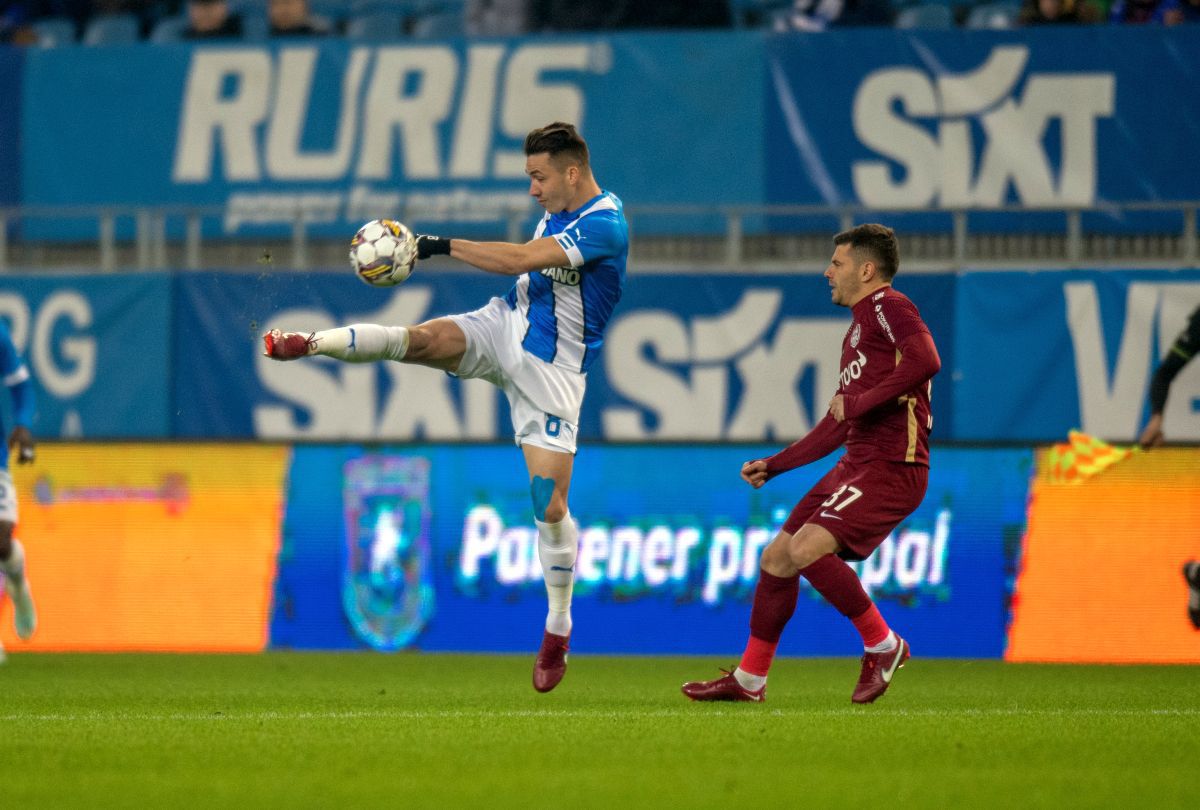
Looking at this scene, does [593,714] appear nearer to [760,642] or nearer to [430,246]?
[760,642]

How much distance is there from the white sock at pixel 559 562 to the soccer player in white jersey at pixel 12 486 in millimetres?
3347

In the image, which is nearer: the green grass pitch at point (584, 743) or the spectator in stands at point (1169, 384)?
the green grass pitch at point (584, 743)

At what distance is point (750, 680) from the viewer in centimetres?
770

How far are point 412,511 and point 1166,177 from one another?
20.4 feet

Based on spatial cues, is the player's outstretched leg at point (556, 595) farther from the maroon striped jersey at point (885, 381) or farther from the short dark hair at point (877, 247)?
the short dark hair at point (877, 247)

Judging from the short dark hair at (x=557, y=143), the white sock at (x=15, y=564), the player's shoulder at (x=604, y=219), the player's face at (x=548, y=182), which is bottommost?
the white sock at (x=15, y=564)

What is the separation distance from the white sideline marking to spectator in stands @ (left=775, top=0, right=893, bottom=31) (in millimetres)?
8310

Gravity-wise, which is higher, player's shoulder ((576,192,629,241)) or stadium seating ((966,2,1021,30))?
stadium seating ((966,2,1021,30))

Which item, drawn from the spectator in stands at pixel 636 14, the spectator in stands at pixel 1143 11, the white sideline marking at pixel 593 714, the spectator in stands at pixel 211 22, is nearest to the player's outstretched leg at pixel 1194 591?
Answer: the white sideline marking at pixel 593 714

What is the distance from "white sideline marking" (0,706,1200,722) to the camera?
7234 millimetres

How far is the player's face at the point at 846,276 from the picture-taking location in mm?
7598

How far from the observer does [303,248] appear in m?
14.3

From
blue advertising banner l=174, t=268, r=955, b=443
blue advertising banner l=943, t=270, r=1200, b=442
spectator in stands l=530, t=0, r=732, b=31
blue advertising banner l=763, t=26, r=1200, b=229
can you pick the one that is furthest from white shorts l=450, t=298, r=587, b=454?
spectator in stands l=530, t=0, r=732, b=31

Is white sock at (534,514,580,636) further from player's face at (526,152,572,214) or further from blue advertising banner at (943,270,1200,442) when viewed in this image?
blue advertising banner at (943,270,1200,442)
